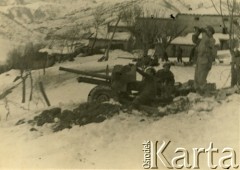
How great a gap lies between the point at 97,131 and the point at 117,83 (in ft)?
1.39

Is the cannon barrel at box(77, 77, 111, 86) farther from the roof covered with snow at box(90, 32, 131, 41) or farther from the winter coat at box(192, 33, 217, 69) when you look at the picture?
the winter coat at box(192, 33, 217, 69)

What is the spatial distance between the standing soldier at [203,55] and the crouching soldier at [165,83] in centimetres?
20

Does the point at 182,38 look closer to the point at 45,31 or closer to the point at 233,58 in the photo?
the point at 233,58

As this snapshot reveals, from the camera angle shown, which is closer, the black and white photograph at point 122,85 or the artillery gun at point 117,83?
the black and white photograph at point 122,85

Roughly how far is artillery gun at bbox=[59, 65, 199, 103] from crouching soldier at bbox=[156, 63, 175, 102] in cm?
4

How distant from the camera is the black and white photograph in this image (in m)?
4.40

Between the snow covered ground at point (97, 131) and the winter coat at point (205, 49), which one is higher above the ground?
the winter coat at point (205, 49)

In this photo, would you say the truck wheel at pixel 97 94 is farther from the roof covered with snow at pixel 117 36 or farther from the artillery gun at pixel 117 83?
the roof covered with snow at pixel 117 36

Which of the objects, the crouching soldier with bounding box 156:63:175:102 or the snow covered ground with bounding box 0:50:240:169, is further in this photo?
the crouching soldier with bounding box 156:63:175:102

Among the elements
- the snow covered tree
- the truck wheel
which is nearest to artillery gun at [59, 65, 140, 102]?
the truck wheel

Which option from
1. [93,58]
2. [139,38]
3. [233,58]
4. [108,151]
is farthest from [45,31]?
[233,58]

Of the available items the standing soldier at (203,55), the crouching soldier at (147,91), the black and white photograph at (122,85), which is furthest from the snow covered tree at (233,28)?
the crouching soldier at (147,91)

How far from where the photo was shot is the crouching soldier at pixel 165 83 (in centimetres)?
449

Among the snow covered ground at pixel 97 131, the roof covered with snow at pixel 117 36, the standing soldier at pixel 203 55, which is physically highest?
the roof covered with snow at pixel 117 36
